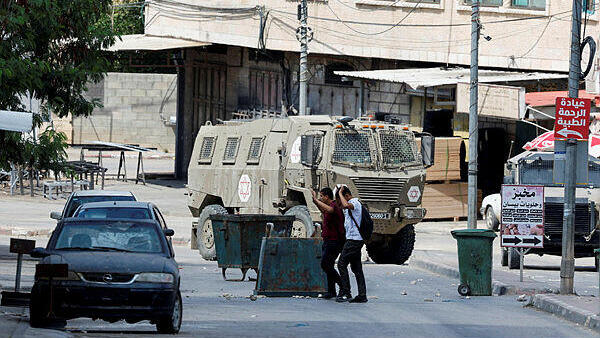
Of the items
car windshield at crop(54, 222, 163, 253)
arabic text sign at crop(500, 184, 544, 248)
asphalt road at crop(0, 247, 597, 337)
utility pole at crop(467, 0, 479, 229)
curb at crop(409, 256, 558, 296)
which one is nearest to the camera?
asphalt road at crop(0, 247, 597, 337)

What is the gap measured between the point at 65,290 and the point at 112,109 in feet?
161

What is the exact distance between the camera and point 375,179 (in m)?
25.6

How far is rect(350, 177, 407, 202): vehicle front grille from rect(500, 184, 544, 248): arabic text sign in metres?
3.98

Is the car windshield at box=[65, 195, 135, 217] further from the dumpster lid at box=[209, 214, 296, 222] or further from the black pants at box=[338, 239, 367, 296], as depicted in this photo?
the black pants at box=[338, 239, 367, 296]

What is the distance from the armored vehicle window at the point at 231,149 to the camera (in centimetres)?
2861

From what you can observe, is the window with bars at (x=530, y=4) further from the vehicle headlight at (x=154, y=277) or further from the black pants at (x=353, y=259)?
the vehicle headlight at (x=154, y=277)

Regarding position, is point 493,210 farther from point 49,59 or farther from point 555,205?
point 49,59

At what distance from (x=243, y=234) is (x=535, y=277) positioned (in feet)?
20.9

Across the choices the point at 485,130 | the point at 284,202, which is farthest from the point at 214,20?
the point at 284,202

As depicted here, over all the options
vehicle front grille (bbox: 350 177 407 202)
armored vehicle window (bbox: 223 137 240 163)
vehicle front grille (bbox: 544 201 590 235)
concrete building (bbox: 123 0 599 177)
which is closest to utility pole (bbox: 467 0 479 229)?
vehicle front grille (bbox: 544 201 590 235)

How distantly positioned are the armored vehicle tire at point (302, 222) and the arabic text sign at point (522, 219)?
14.7 ft

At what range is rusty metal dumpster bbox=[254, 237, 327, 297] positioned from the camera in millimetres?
19297

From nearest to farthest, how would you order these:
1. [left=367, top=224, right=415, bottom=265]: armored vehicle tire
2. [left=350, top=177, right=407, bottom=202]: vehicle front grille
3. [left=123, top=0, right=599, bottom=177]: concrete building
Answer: [left=350, top=177, right=407, bottom=202]: vehicle front grille < [left=367, top=224, right=415, bottom=265]: armored vehicle tire < [left=123, top=0, right=599, bottom=177]: concrete building

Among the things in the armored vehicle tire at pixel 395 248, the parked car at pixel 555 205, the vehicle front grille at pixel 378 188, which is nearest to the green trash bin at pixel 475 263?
the parked car at pixel 555 205
